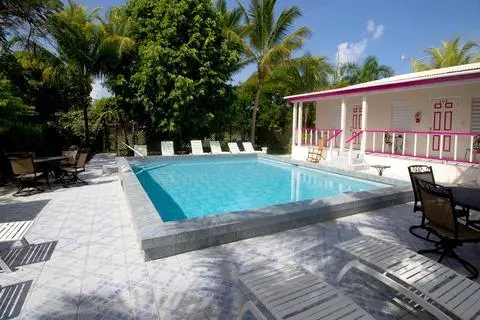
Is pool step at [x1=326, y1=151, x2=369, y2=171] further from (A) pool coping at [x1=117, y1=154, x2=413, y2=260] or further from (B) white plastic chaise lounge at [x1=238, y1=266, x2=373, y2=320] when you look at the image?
(B) white plastic chaise lounge at [x1=238, y1=266, x2=373, y2=320]

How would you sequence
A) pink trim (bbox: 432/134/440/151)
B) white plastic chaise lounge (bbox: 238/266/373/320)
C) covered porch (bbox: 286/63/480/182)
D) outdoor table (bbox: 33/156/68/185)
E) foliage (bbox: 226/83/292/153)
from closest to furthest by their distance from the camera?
white plastic chaise lounge (bbox: 238/266/373/320) → outdoor table (bbox: 33/156/68/185) → covered porch (bbox: 286/63/480/182) → pink trim (bbox: 432/134/440/151) → foliage (bbox: 226/83/292/153)

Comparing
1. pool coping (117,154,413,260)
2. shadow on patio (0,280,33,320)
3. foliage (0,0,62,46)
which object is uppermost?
foliage (0,0,62,46)

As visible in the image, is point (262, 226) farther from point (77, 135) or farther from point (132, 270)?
point (77, 135)

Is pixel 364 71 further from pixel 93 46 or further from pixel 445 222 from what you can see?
pixel 445 222

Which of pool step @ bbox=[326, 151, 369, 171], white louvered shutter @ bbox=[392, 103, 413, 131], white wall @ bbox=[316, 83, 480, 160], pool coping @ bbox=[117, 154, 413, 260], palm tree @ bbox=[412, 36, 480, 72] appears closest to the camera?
pool coping @ bbox=[117, 154, 413, 260]

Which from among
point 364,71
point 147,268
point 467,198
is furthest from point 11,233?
point 364,71

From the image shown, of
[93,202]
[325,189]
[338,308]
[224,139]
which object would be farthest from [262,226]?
[224,139]

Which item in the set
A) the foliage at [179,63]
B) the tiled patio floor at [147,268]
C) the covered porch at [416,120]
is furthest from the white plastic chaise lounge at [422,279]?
the foliage at [179,63]

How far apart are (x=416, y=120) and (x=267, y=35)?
9.98 metres

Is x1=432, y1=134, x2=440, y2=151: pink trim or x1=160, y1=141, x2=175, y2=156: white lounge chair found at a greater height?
x1=432, y1=134, x2=440, y2=151: pink trim

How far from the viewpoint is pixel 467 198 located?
14.2ft

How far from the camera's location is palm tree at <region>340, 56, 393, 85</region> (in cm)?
2455

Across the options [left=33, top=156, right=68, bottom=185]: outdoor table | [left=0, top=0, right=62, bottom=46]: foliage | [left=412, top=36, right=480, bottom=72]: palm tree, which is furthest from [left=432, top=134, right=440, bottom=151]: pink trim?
[left=412, top=36, right=480, bottom=72]: palm tree

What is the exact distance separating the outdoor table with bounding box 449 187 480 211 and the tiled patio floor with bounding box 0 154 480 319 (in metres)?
0.85
